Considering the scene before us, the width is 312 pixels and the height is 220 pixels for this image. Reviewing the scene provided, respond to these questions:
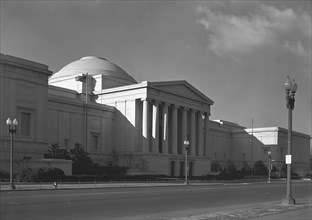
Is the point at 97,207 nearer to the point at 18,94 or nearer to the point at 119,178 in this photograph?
the point at 119,178

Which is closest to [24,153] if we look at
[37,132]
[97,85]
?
[37,132]

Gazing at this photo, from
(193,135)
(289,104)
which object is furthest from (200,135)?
(289,104)

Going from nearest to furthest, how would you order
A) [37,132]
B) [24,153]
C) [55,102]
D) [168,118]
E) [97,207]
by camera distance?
[97,207], [24,153], [37,132], [55,102], [168,118]

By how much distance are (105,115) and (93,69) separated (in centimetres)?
1357

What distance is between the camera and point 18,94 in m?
59.1

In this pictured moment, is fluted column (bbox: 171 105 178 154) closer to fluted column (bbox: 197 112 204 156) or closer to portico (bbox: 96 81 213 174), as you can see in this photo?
portico (bbox: 96 81 213 174)

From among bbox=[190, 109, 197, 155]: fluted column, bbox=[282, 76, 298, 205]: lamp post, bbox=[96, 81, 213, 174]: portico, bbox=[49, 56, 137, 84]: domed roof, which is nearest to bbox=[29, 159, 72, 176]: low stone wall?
bbox=[96, 81, 213, 174]: portico

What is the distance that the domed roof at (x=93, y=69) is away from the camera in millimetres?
92562

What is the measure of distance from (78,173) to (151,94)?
944 inches

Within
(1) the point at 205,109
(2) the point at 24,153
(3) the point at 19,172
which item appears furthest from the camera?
(1) the point at 205,109

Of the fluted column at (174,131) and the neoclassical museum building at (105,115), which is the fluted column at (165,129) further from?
the fluted column at (174,131)

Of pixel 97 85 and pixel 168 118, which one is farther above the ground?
pixel 97 85

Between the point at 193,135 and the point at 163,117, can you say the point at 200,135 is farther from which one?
the point at 163,117

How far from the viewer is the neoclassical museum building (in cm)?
5925
